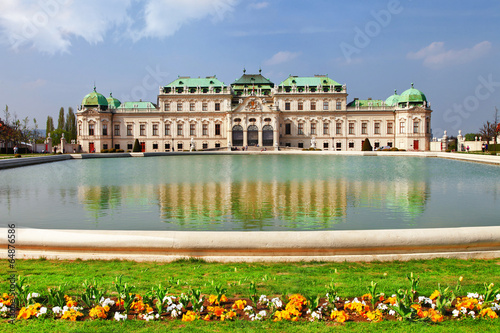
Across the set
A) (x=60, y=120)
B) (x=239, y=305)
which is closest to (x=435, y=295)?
(x=239, y=305)

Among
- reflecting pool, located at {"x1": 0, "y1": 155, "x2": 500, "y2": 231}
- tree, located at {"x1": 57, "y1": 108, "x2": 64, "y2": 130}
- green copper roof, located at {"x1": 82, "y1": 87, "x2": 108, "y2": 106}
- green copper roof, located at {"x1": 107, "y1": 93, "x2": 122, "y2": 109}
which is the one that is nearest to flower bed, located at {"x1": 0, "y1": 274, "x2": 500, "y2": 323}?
reflecting pool, located at {"x1": 0, "y1": 155, "x2": 500, "y2": 231}

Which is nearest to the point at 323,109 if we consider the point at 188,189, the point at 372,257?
the point at 188,189

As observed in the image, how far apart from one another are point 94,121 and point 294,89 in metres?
40.5

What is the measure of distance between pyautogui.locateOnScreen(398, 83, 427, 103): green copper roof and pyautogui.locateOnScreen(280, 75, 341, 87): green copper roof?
43.9 ft

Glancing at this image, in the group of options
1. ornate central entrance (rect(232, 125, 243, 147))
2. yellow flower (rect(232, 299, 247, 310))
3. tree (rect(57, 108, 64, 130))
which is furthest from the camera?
tree (rect(57, 108, 64, 130))

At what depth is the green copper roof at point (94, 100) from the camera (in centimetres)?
8512

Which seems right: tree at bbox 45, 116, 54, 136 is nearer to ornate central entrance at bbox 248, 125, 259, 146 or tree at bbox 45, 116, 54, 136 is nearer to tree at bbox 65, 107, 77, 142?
tree at bbox 65, 107, 77, 142

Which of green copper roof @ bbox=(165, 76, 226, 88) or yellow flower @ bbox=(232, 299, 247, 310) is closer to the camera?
yellow flower @ bbox=(232, 299, 247, 310)

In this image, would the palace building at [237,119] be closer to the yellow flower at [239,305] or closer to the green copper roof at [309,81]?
the green copper roof at [309,81]

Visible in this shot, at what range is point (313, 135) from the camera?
8444 cm

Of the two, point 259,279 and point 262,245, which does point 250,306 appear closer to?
point 259,279

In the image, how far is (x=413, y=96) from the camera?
82688 millimetres

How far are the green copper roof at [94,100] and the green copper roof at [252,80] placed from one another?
89.5 feet

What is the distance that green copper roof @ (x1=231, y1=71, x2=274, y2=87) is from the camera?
9019 centimetres
